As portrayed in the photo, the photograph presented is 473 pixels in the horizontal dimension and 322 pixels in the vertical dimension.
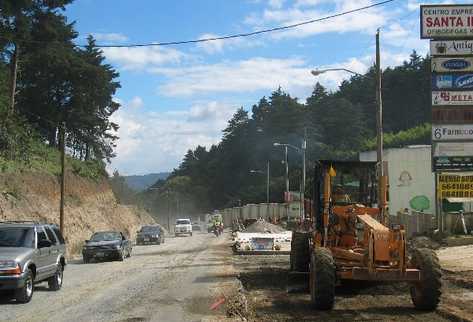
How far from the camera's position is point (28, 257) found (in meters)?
15.4

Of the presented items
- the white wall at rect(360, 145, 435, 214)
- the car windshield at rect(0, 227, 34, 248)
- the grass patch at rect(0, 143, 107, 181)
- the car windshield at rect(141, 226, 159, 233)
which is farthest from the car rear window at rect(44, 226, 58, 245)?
the white wall at rect(360, 145, 435, 214)

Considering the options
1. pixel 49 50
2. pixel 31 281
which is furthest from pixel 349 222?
pixel 49 50

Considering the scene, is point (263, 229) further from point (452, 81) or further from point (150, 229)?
point (150, 229)

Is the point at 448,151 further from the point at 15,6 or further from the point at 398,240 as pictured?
the point at 15,6

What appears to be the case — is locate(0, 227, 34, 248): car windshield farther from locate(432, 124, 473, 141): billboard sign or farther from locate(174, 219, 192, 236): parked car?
locate(174, 219, 192, 236): parked car

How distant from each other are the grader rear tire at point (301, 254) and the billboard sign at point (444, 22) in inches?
544

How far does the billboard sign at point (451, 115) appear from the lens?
1121 inches

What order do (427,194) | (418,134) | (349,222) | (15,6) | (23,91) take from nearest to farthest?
1. (349,222)
2. (15,6)
3. (427,194)
4. (23,91)
5. (418,134)

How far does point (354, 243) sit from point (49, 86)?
176ft

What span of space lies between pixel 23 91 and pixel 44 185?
17970 mm

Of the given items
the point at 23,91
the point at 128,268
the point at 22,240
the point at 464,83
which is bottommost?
the point at 128,268

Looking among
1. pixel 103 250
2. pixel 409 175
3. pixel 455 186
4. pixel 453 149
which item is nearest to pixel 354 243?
pixel 453 149

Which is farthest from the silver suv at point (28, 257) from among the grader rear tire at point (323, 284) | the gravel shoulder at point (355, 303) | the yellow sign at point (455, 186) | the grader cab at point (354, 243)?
the yellow sign at point (455, 186)

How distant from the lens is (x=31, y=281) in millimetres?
15484
